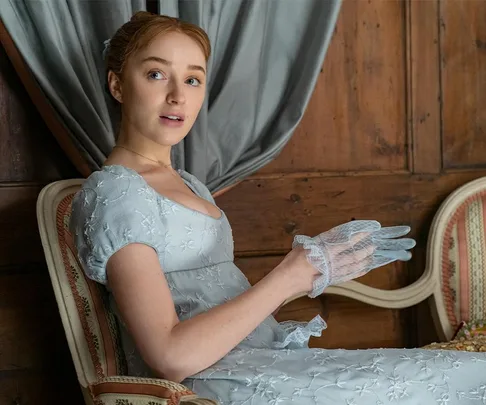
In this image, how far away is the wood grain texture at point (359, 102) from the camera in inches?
87.4

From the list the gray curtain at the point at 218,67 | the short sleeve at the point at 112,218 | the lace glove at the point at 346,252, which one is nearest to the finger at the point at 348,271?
the lace glove at the point at 346,252

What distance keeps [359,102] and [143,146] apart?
0.98m

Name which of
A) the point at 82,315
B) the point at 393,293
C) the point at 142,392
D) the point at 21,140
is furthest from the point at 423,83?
the point at 142,392

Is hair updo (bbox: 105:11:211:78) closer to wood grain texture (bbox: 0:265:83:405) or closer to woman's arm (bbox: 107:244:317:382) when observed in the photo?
woman's arm (bbox: 107:244:317:382)

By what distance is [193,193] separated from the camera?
1.62 meters

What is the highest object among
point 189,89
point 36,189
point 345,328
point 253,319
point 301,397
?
point 189,89

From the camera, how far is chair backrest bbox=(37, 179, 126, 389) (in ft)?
4.91

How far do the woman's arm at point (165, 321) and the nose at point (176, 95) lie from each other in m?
0.34

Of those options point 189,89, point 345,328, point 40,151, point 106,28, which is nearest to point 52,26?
point 106,28

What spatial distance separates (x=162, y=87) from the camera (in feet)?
4.79

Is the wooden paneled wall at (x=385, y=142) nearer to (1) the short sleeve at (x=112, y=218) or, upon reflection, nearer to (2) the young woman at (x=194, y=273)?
(2) the young woman at (x=194, y=273)

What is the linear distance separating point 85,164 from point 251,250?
22.4 inches

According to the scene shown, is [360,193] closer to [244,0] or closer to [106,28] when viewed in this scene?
[244,0]

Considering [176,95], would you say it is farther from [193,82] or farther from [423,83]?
[423,83]
